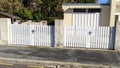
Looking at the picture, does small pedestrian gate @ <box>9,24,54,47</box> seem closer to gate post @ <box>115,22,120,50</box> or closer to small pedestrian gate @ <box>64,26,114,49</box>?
small pedestrian gate @ <box>64,26,114,49</box>

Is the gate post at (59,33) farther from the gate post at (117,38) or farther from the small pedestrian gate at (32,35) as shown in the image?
the gate post at (117,38)

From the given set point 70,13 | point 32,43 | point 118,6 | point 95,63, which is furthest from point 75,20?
point 95,63

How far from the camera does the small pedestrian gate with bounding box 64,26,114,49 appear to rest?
13.1 m

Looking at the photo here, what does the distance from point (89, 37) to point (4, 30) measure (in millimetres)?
6107

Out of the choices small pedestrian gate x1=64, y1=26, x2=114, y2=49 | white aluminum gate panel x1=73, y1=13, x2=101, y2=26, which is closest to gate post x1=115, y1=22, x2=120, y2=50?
small pedestrian gate x1=64, y1=26, x2=114, y2=49

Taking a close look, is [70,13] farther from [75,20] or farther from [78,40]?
[78,40]

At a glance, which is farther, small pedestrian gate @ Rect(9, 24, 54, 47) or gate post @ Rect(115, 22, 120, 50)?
small pedestrian gate @ Rect(9, 24, 54, 47)

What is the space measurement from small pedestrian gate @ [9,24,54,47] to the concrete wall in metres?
0.30

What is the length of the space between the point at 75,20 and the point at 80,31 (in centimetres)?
497

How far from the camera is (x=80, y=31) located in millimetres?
13289

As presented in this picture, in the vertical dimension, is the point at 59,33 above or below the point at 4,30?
below

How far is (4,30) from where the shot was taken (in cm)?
1401

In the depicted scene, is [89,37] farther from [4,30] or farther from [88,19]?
[4,30]

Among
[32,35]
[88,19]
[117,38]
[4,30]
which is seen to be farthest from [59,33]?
[88,19]
